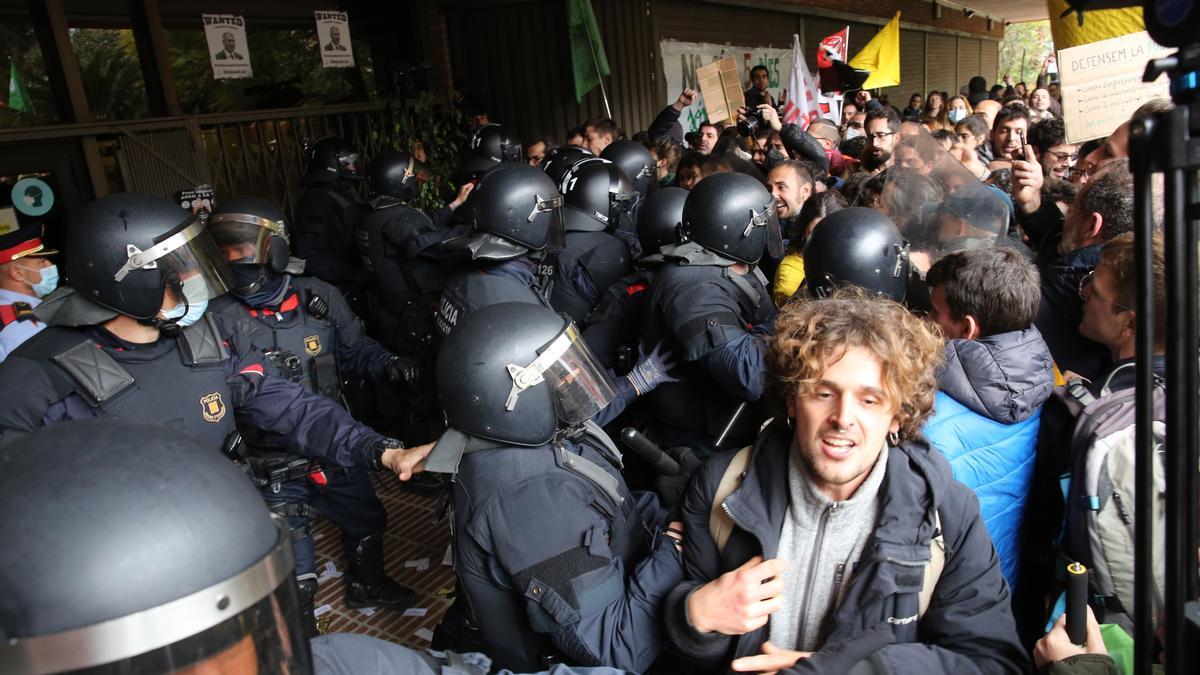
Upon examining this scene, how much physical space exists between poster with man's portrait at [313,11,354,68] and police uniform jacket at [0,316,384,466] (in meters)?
5.93

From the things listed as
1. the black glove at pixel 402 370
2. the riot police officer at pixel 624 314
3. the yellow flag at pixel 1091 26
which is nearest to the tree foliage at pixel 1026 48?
the yellow flag at pixel 1091 26

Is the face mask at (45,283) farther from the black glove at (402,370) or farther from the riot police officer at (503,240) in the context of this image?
the riot police officer at (503,240)

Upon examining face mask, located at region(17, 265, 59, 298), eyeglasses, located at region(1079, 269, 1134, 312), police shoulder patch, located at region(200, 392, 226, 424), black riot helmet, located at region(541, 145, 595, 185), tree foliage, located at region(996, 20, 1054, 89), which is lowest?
police shoulder patch, located at region(200, 392, 226, 424)

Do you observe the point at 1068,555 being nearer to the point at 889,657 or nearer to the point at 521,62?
the point at 889,657

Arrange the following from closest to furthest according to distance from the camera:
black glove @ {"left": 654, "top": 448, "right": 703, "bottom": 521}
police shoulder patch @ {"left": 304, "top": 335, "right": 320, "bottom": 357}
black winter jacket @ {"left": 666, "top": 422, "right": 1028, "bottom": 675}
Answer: black winter jacket @ {"left": 666, "top": 422, "right": 1028, "bottom": 675}, black glove @ {"left": 654, "top": 448, "right": 703, "bottom": 521}, police shoulder patch @ {"left": 304, "top": 335, "right": 320, "bottom": 357}

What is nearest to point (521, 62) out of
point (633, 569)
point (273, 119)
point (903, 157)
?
point (273, 119)

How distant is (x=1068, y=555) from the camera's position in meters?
1.91

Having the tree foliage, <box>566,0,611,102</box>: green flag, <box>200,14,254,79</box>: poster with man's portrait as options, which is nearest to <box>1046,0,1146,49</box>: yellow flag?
<box>566,0,611,102</box>: green flag

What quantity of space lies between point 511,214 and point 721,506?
226cm

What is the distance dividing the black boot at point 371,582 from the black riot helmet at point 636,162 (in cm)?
334

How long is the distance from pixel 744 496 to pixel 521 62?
9.82m

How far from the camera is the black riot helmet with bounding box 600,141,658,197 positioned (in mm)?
5906

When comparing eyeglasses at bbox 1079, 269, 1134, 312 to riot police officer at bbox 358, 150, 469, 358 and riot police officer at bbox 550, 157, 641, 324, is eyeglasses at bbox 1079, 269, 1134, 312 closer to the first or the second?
riot police officer at bbox 550, 157, 641, 324

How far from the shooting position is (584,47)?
367 inches
